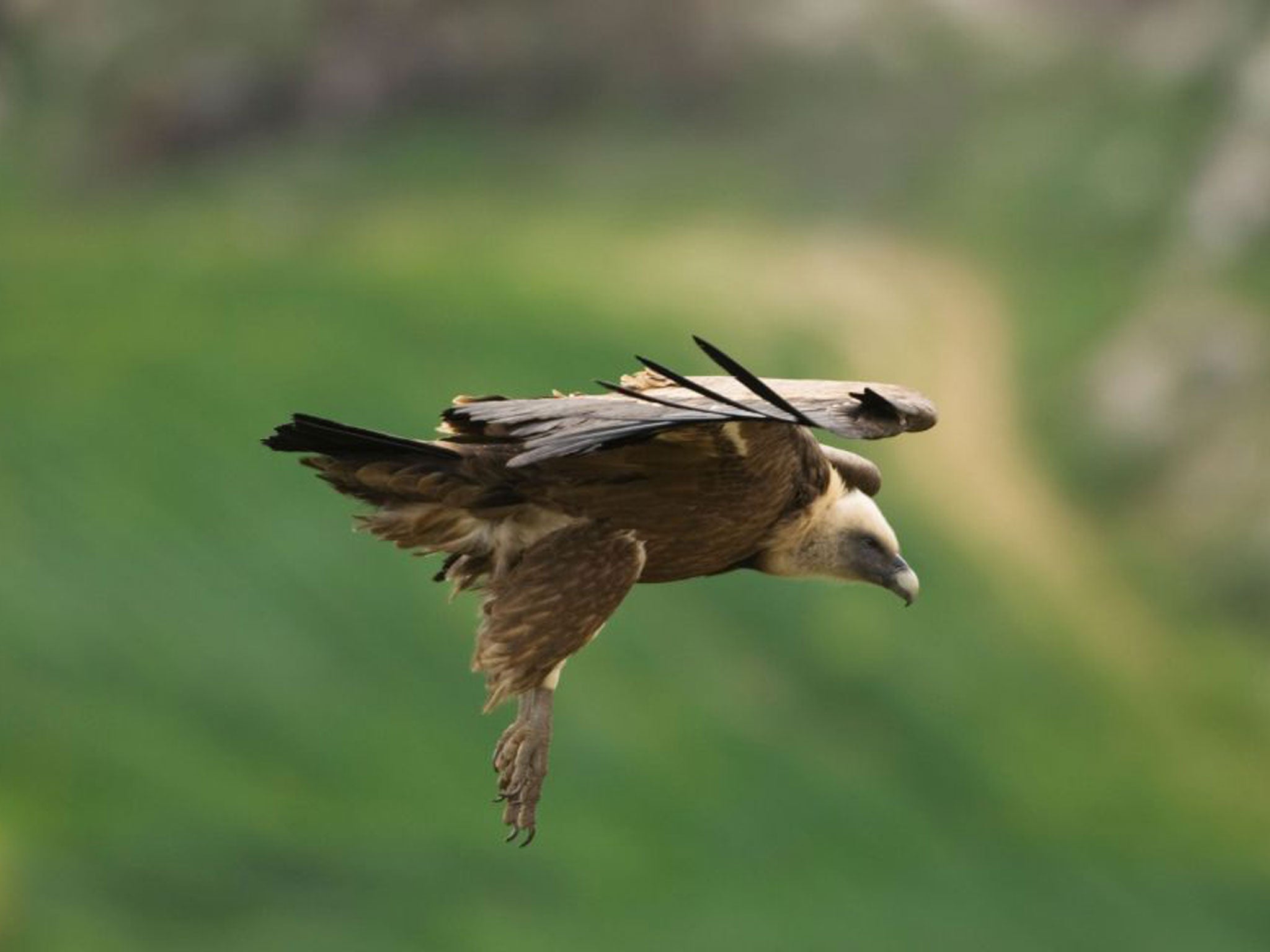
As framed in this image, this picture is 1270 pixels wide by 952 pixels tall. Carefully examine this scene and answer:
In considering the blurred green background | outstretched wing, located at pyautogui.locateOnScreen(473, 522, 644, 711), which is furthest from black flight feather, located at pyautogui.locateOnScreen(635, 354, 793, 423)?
the blurred green background

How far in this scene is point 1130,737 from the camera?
70.9 feet

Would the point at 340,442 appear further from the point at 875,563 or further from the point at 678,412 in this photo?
the point at 875,563

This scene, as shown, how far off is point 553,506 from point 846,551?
688 millimetres

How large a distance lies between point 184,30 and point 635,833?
34.2 ft

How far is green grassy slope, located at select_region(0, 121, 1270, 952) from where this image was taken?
Answer: 58.2 feet

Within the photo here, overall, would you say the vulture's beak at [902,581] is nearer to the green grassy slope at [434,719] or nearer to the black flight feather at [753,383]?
the black flight feather at [753,383]

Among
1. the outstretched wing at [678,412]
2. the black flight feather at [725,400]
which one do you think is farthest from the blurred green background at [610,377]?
the black flight feather at [725,400]

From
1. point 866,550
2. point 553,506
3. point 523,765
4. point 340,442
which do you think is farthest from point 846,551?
point 340,442

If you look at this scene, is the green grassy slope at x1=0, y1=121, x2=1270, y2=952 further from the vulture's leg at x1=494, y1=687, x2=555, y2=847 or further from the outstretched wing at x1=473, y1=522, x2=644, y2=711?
the outstretched wing at x1=473, y1=522, x2=644, y2=711

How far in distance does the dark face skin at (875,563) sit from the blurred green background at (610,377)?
38.1ft

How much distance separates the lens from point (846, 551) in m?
5.62

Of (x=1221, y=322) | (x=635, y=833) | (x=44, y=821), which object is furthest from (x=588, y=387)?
(x=1221, y=322)

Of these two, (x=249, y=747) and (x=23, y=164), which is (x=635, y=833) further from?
(x=23, y=164)

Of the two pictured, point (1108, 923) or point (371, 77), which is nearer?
point (1108, 923)
